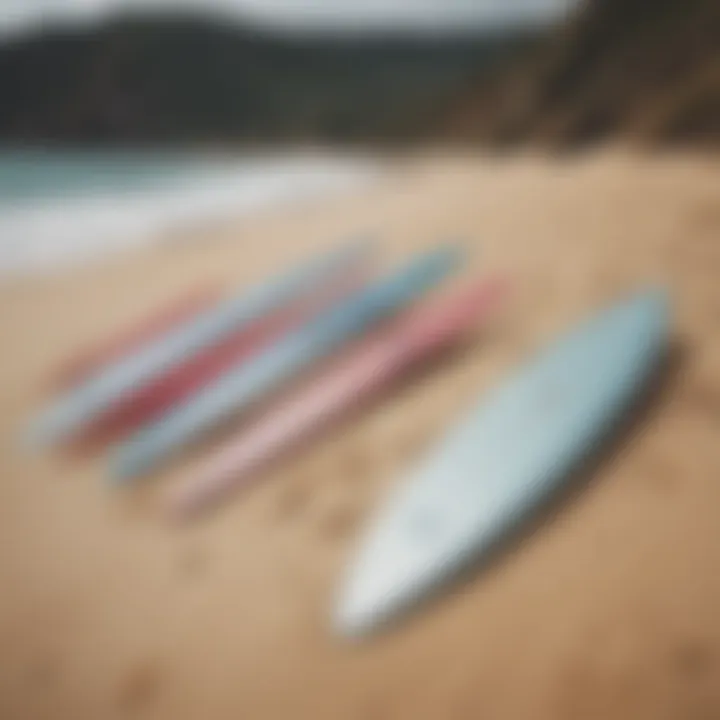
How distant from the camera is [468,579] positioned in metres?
0.23

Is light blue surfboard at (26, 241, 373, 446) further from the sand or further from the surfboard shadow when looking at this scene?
the surfboard shadow

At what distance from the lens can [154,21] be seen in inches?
15.7

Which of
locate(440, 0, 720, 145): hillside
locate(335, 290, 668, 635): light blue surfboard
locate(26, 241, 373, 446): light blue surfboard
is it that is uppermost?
locate(440, 0, 720, 145): hillside

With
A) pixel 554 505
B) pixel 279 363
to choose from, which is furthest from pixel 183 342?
pixel 554 505

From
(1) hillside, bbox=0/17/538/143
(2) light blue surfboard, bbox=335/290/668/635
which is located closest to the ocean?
(1) hillside, bbox=0/17/538/143

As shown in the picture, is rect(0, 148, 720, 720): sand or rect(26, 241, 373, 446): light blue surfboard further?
rect(26, 241, 373, 446): light blue surfboard

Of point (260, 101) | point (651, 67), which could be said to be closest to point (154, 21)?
point (260, 101)

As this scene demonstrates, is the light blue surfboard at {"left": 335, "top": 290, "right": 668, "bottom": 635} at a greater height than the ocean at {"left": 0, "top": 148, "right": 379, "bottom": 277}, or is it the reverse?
the light blue surfboard at {"left": 335, "top": 290, "right": 668, "bottom": 635}

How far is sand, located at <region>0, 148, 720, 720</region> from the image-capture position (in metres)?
0.21

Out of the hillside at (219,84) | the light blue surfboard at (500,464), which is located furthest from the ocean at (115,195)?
the light blue surfboard at (500,464)

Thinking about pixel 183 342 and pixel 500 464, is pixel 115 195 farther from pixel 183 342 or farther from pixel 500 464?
pixel 500 464

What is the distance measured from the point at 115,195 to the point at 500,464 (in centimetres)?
23

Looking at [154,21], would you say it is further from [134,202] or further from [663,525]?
[663,525]

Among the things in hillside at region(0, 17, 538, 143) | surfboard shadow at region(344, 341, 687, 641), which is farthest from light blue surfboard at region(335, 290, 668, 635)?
hillside at region(0, 17, 538, 143)
